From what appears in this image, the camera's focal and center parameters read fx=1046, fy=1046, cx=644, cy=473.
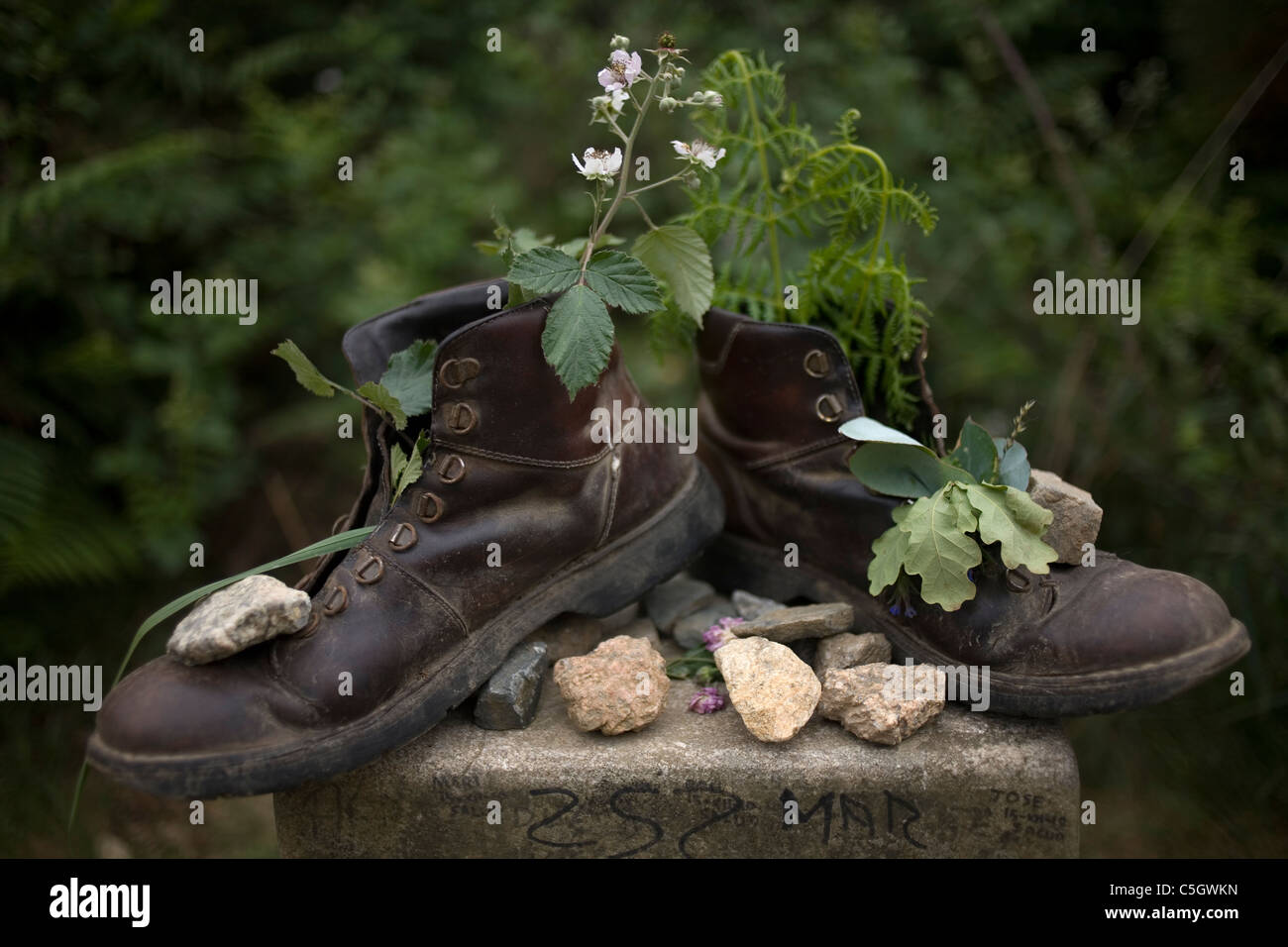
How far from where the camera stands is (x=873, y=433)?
4.74 feet

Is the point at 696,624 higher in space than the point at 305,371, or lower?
lower

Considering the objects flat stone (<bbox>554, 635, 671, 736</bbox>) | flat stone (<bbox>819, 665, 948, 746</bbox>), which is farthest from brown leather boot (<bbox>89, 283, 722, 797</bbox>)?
flat stone (<bbox>819, 665, 948, 746</bbox>)

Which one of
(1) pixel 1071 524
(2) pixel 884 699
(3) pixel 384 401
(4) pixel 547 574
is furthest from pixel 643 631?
(1) pixel 1071 524

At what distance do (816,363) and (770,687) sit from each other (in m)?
0.49

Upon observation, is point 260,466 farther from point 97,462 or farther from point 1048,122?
point 1048,122

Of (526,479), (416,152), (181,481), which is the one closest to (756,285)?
(526,479)

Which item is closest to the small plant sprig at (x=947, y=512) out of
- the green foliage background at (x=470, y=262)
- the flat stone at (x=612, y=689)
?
the flat stone at (x=612, y=689)

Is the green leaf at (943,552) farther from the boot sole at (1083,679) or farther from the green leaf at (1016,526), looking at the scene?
the boot sole at (1083,679)

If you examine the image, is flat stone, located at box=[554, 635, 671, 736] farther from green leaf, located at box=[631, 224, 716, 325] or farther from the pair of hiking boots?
green leaf, located at box=[631, 224, 716, 325]

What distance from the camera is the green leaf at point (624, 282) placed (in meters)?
1.40

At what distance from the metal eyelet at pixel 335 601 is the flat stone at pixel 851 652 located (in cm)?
67

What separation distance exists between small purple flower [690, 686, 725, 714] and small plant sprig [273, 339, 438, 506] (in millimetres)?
509

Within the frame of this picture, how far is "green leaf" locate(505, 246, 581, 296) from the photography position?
4.51 feet

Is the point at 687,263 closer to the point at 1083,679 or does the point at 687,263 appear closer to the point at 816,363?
the point at 816,363
